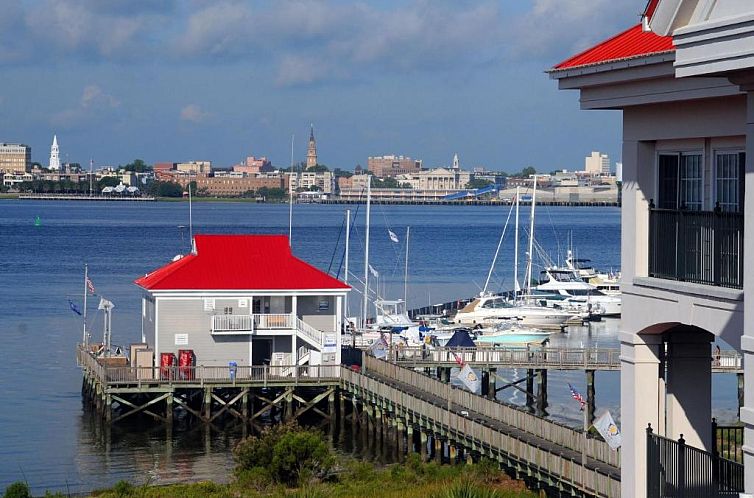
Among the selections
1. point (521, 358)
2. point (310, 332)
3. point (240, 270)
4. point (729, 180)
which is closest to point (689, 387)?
point (729, 180)

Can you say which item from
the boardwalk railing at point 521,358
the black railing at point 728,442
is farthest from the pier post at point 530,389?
the black railing at point 728,442

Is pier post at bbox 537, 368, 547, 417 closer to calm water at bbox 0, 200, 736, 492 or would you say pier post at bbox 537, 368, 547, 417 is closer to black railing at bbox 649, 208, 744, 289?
calm water at bbox 0, 200, 736, 492

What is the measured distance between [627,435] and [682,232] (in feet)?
6.54

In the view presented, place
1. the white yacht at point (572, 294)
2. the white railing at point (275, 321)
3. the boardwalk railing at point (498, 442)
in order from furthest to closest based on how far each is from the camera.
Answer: the white yacht at point (572, 294), the white railing at point (275, 321), the boardwalk railing at point (498, 442)

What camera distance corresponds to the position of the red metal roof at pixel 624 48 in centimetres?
1123

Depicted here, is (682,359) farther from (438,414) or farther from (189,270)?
(189,270)

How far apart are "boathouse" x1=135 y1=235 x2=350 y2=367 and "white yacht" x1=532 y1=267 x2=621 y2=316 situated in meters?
46.5

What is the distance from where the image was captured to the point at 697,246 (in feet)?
37.4

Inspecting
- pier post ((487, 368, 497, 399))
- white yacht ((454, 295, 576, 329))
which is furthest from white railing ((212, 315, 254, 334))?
white yacht ((454, 295, 576, 329))

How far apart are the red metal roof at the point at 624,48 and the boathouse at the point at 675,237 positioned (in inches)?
0.8

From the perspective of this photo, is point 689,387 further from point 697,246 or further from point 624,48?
point 624,48

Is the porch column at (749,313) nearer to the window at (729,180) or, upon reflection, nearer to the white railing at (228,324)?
the window at (729,180)

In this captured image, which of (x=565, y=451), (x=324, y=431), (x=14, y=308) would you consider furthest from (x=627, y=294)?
(x=14, y=308)

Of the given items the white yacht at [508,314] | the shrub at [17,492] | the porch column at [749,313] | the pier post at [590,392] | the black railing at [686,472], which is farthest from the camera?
the white yacht at [508,314]
